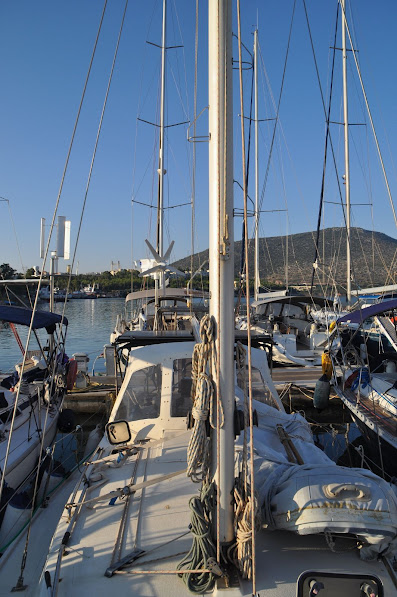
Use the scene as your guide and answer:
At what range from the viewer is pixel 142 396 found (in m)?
5.73

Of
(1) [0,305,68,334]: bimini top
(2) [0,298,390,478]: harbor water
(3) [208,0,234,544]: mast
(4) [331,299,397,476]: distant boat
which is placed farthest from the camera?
(2) [0,298,390,478]: harbor water

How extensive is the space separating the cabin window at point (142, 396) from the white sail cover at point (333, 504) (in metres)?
2.43

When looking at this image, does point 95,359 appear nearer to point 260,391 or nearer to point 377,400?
point 377,400

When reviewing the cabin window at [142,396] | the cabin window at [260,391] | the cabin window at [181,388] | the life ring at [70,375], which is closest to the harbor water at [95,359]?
the life ring at [70,375]

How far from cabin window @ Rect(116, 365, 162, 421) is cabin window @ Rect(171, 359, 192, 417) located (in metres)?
0.20

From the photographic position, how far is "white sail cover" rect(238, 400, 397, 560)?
9.17 feet

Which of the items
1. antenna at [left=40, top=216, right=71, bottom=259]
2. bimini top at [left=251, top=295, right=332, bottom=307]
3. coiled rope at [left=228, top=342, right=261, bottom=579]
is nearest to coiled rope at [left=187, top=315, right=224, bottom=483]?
coiled rope at [left=228, top=342, right=261, bottom=579]

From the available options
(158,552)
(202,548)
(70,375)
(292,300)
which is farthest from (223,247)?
(292,300)

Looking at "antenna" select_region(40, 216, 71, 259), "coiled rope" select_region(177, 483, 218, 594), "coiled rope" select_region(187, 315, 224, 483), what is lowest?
"coiled rope" select_region(177, 483, 218, 594)

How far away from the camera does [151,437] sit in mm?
5320

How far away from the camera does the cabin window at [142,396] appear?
221 inches

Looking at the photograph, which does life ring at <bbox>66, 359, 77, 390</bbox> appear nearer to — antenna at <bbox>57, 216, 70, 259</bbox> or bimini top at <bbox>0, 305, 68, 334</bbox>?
bimini top at <bbox>0, 305, 68, 334</bbox>

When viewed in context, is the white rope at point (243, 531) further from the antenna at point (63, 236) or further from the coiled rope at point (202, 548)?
the antenna at point (63, 236)

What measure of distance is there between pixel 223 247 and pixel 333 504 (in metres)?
1.84
